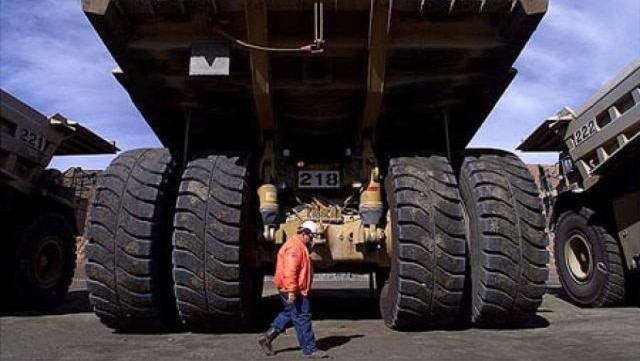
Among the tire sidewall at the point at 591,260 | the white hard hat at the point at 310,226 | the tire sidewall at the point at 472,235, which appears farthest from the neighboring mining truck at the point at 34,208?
the tire sidewall at the point at 591,260

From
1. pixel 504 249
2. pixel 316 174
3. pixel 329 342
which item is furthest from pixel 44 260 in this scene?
pixel 504 249

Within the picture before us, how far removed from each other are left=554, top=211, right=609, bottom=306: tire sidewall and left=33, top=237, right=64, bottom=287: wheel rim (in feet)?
24.5

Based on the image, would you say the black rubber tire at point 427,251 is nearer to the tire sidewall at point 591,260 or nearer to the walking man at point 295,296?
the walking man at point 295,296

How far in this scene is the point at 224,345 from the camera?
5.65 meters

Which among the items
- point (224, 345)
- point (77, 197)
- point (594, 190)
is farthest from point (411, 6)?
point (77, 197)

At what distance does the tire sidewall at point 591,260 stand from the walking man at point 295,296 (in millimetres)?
4820

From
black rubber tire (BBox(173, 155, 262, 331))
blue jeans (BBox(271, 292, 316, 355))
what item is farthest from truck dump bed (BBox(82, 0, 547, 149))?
blue jeans (BBox(271, 292, 316, 355))

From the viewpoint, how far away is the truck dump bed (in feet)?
17.7

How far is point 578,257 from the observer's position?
9.50 metres

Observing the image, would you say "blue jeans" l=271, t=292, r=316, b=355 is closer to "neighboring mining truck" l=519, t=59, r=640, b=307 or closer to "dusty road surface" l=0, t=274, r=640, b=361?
"dusty road surface" l=0, t=274, r=640, b=361

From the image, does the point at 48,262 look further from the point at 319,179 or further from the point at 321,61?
the point at 321,61

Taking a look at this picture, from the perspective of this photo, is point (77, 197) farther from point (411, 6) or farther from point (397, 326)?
point (411, 6)

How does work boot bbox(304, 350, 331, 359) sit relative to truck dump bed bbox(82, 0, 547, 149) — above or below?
below

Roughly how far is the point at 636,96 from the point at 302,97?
12.4ft
